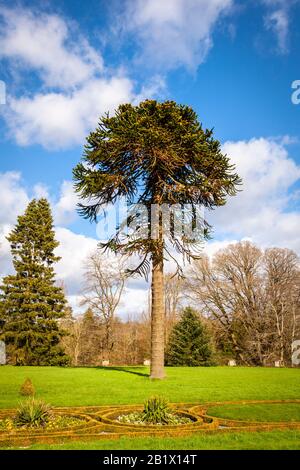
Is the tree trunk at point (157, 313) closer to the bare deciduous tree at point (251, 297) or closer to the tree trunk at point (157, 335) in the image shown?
the tree trunk at point (157, 335)

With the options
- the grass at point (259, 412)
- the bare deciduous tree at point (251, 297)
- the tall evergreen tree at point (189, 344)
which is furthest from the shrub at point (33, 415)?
the bare deciduous tree at point (251, 297)

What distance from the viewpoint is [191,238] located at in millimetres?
17797

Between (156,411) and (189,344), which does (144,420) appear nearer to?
(156,411)

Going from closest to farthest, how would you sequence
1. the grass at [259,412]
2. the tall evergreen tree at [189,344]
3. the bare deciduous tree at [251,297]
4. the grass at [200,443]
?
the grass at [200,443] < the grass at [259,412] < the tall evergreen tree at [189,344] < the bare deciduous tree at [251,297]

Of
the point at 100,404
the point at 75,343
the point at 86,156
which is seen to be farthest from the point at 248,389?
the point at 75,343

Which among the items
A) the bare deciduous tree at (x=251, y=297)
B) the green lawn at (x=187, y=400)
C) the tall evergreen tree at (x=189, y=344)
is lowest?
the green lawn at (x=187, y=400)

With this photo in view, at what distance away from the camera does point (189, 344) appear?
98.5ft

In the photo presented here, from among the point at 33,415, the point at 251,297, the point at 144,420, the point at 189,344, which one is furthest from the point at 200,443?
the point at 251,297

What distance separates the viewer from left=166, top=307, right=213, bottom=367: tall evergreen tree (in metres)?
29.8

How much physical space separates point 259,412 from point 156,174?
37.5 feet

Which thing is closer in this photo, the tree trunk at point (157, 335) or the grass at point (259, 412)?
the grass at point (259, 412)

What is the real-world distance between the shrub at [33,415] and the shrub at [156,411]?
69.0 inches

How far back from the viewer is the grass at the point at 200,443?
5.33 m
